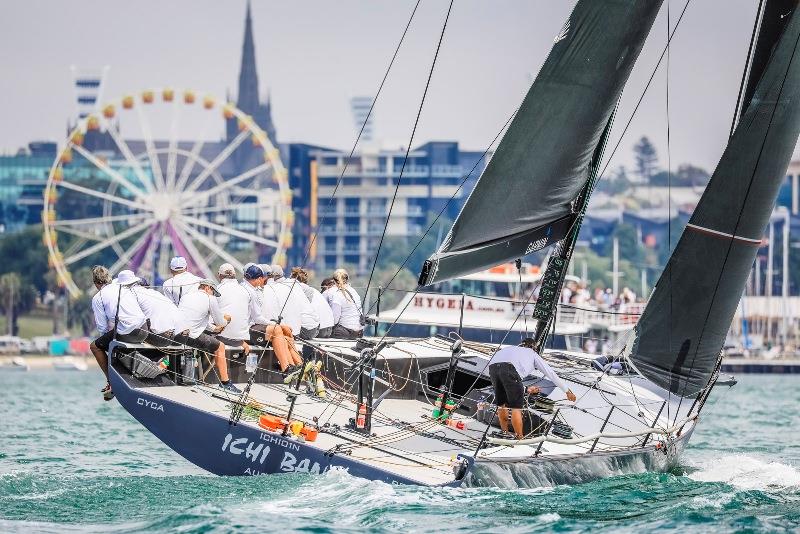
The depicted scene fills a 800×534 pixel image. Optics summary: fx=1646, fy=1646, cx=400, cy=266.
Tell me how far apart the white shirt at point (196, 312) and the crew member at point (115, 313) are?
1.16 feet

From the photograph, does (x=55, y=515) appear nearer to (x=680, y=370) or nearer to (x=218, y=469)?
(x=218, y=469)

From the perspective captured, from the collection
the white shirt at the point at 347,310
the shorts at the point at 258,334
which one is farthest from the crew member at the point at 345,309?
the shorts at the point at 258,334

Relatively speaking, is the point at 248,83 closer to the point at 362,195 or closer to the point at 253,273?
the point at 362,195

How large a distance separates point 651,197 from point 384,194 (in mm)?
36950

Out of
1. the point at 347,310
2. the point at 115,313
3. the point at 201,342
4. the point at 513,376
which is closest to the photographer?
the point at 513,376

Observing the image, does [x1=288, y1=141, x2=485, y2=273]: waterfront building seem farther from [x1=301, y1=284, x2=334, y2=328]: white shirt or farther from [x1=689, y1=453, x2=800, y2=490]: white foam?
[x1=689, y1=453, x2=800, y2=490]: white foam

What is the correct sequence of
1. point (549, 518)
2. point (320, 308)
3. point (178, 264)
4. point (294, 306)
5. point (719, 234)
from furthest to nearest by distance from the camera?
1. point (320, 308)
2. point (294, 306)
3. point (178, 264)
4. point (719, 234)
5. point (549, 518)

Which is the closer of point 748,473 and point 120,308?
point 120,308

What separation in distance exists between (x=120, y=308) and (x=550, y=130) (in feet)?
13.9

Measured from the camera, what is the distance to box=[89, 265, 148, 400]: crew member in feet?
49.0

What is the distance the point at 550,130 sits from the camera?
1503 cm

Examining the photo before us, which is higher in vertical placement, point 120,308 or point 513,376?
point 120,308

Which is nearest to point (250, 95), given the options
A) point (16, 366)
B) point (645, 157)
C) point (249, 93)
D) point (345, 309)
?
point (249, 93)

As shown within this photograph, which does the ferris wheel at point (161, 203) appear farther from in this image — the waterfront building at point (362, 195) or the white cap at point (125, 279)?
the white cap at point (125, 279)
